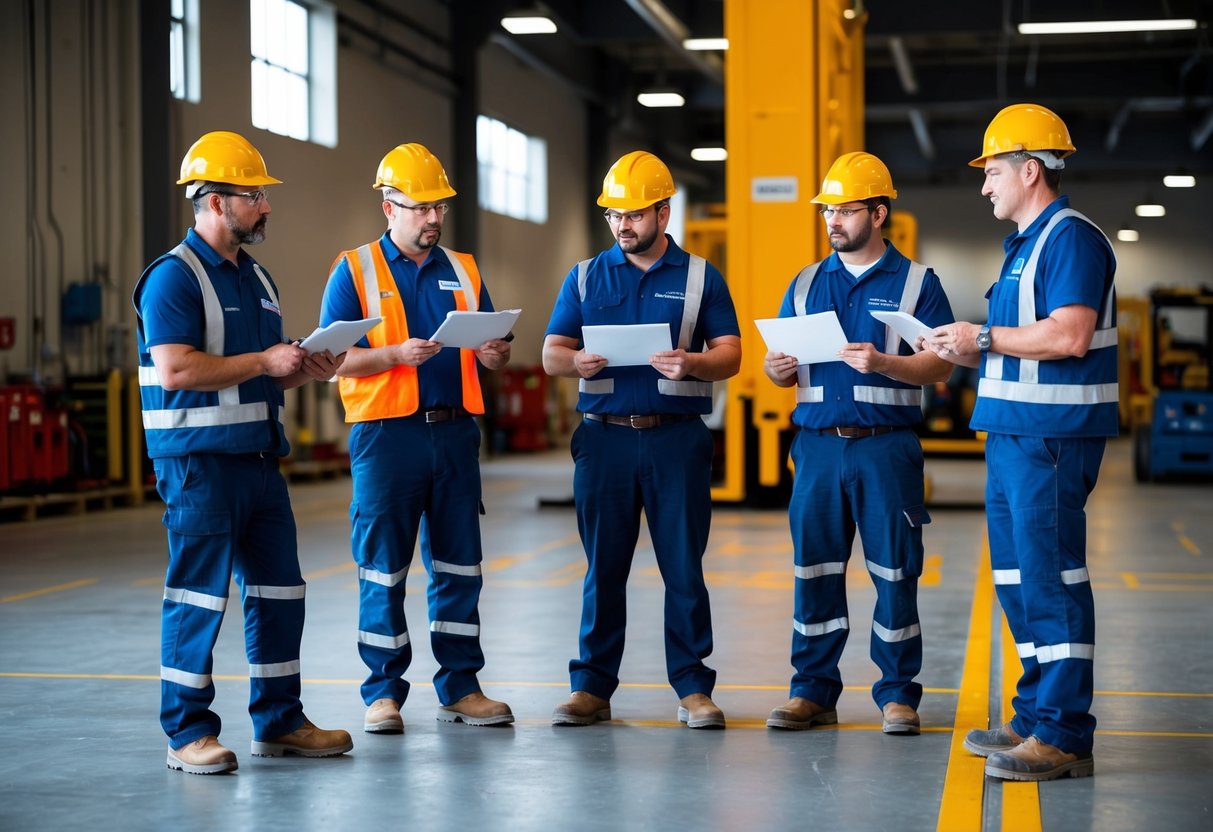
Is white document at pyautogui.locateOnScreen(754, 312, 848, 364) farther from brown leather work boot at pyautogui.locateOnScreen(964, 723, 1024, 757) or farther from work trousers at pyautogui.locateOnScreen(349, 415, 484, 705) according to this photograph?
brown leather work boot at pyautogui.locateOnScreen(964, 723, 1024, 757)

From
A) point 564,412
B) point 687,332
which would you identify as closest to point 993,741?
point 687,332

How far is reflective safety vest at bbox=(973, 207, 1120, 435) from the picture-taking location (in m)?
4.70

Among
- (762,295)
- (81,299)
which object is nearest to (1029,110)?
(762,295)

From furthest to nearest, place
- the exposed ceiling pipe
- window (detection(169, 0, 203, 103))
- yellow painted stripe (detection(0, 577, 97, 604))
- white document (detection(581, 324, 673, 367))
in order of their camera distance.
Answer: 1. the exposed ceiling pipe
2. window (detection(169, 0, 203, 103))
3. yellow painted stripe (detection(0, 577, 97, 604))
4. white document (detection(581, 324, 673, 367))

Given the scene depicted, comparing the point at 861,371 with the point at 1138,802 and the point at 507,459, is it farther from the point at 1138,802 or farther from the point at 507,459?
the point at 507,459

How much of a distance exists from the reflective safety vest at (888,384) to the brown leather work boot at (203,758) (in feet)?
8.01

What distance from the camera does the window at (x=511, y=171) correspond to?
82.1ft

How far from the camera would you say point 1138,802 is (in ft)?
14.7

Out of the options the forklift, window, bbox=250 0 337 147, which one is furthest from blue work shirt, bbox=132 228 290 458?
the forklift

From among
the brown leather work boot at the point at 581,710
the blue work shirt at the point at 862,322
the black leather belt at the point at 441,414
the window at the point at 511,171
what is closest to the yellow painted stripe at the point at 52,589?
the black leather belt at the point at 441,414

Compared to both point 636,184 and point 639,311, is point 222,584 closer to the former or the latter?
point 639,311

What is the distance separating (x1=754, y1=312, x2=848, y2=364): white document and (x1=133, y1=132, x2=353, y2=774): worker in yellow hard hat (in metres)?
1.63

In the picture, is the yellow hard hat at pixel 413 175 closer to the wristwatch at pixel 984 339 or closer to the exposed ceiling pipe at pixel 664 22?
the wristwatch at pixel 984 339

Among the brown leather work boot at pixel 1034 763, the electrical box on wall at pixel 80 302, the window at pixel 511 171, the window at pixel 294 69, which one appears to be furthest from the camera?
the window at pixel 511 171
